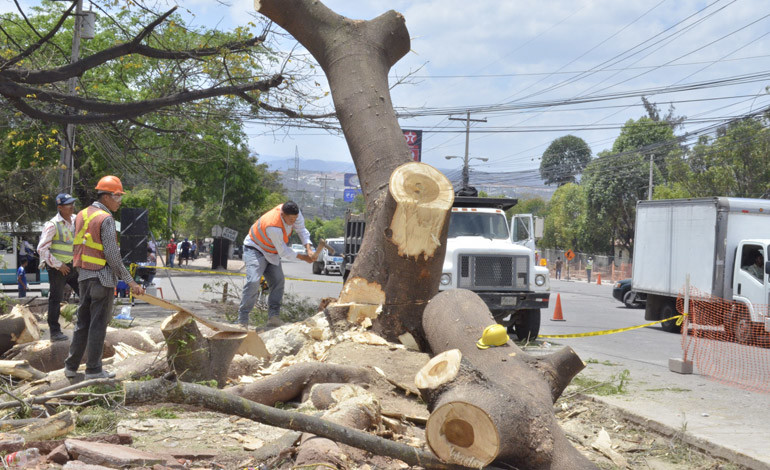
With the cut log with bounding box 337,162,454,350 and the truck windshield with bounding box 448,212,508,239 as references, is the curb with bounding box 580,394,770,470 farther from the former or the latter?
the truck windshield with bounding box 448,212,508,239

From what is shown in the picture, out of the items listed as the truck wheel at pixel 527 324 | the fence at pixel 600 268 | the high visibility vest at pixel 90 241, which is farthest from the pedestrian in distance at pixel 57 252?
the fence at pixel 600 268

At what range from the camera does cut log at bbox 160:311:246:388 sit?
6129mm

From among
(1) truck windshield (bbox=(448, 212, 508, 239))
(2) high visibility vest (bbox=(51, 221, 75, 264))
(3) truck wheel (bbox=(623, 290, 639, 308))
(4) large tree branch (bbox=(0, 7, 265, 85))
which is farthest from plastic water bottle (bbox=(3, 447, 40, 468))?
(3) truck wheel (bbox=(623, 290, 639, 308))

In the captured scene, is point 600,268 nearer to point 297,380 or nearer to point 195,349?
point 297,380

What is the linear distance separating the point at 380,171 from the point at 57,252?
163 inches

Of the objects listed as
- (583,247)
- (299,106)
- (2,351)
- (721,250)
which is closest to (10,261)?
(299,106)

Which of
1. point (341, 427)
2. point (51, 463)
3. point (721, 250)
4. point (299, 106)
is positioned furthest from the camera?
point (721, 250)

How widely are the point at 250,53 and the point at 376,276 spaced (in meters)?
5.33

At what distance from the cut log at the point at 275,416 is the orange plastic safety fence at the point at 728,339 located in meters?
6.76

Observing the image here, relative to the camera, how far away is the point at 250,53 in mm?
11422

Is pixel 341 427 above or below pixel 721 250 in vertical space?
below

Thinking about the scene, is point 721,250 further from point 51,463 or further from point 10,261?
point 10,261

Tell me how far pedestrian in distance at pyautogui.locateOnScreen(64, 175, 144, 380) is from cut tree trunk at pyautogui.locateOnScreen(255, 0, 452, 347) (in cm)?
245

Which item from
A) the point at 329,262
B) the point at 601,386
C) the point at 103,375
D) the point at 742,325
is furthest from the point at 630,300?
the point at 329,262
